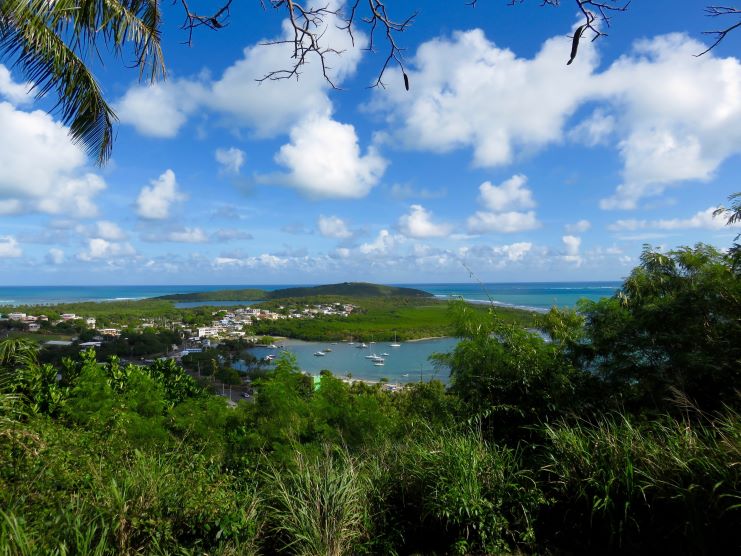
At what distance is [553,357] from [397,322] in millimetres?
60591

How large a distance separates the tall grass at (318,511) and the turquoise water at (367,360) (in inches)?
1228

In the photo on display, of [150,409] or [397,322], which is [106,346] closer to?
[150,409]

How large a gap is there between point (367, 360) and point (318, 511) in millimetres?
45293

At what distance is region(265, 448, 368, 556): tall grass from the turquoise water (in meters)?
31.2

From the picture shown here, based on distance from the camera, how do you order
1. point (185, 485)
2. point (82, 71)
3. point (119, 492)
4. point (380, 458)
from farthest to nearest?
point (82, 71) → point (380, 458) → point (185, 485) → point (119, 492)

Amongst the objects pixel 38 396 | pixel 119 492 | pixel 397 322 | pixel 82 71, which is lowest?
pixel 397 322

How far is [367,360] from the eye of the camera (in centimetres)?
4794

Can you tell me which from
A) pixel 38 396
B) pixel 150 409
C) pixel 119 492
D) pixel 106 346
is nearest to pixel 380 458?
pixel 119 492

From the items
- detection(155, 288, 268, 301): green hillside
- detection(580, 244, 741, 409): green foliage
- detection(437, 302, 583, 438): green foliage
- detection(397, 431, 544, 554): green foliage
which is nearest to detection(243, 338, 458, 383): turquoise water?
detection(580, 244, 741, 409): green foliage

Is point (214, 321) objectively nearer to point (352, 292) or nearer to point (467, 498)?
point (352, 292)

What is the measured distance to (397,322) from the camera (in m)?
66.4

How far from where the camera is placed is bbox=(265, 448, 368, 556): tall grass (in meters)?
2.99

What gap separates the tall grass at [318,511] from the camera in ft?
9.82

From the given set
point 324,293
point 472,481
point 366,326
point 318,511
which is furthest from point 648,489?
point 324,293
